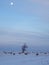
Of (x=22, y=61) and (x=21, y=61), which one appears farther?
(x=22, y=61)

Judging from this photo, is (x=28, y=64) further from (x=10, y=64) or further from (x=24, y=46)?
(x=24, y=46)

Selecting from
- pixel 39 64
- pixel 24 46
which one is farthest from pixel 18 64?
pixel 24 46

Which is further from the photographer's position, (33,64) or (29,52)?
(29,52)

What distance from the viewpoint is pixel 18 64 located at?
1791cm

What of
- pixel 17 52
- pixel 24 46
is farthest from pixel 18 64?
pixel 17 52

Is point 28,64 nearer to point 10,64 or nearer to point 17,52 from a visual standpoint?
point 10,64

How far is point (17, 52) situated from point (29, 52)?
2.39 meters

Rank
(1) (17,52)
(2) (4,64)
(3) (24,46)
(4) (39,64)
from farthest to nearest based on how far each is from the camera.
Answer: (1) (17,52) → (3) (24,46) → (4) (39,64) → (2) (4,64)

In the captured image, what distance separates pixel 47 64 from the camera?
19047 mm

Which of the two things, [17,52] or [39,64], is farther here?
[17,52]

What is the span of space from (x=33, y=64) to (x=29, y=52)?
56.5 ft

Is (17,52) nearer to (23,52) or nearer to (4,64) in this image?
(23,52)

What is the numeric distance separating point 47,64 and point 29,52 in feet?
53.9

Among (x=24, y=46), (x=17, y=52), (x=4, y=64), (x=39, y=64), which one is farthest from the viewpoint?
(x=17, y=52)
